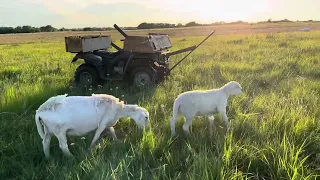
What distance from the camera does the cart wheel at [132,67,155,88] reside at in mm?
8391

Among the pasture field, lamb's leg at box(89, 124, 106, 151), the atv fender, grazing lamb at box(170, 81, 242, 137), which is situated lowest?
the pasture field

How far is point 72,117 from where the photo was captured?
4.22 m

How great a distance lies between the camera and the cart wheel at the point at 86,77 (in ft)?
29.2

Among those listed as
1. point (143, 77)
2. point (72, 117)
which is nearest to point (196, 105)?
point (72, 117)

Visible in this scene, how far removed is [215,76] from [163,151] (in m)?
5.48

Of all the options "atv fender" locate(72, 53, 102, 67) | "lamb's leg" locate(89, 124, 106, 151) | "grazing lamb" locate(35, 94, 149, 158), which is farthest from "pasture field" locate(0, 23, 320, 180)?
"atv fender" locate(72, 53, 102, 67)

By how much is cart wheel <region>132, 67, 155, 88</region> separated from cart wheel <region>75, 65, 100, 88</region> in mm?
1057

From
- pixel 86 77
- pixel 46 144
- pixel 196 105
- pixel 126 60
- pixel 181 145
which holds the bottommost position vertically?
pixel 181 145

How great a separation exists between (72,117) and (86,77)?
4.88 metres

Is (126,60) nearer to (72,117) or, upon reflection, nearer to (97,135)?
(97,135)

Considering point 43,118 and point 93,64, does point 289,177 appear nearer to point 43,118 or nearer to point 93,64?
point 43,118

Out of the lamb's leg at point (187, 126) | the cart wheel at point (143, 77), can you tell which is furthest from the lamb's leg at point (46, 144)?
the cart wheel at point (143, 77)

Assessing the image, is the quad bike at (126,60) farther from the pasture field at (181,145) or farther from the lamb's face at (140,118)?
the lamb's face at (140,118)

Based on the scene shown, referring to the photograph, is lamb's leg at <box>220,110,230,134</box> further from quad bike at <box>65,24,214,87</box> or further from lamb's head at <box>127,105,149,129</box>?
quad bike at <box>65,24,214,87</box>
